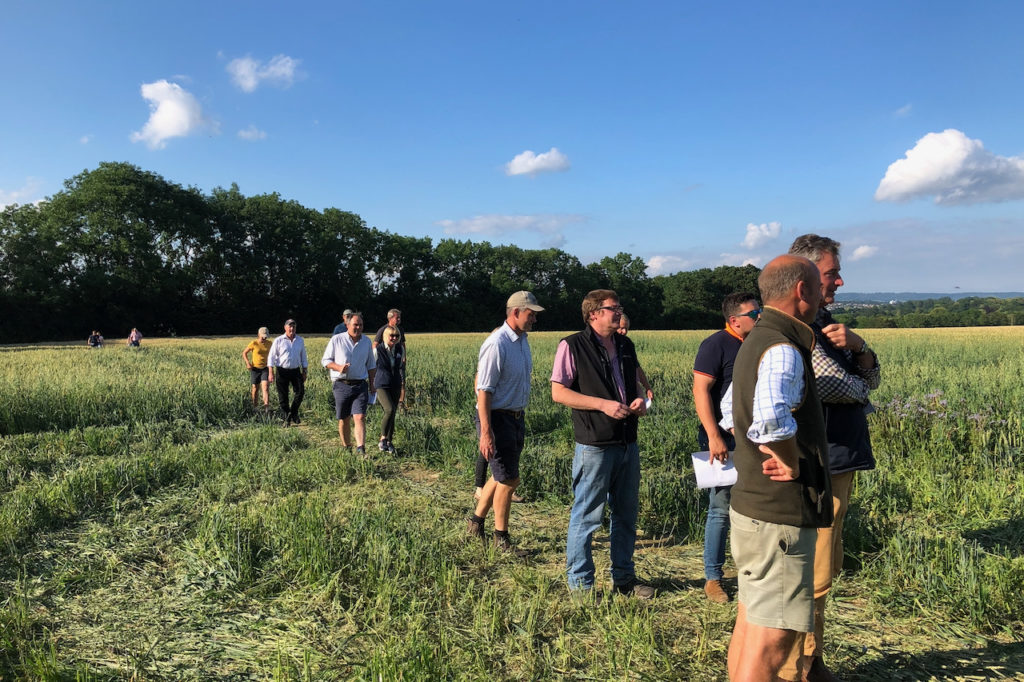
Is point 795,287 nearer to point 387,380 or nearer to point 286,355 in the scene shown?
point 387,380

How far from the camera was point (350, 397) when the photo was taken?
7.38 metres

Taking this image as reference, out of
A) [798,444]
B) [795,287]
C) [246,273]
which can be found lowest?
[798,444]

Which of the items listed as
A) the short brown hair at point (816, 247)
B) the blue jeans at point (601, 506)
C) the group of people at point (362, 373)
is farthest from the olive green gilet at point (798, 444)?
the group of people at point (362, 373)

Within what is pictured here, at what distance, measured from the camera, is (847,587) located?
3.82 meters

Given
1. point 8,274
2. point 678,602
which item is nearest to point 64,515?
point 678,602

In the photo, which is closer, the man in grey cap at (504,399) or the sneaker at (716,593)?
the sneaker at (716,593)

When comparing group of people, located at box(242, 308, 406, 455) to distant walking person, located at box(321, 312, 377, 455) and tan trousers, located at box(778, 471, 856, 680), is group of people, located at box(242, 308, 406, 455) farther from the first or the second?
tan trousers, located at box(778, 471, 856, 680)

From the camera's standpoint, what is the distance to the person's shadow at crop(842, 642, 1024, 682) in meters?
2.83

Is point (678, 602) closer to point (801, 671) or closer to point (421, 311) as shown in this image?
point (801, 671)

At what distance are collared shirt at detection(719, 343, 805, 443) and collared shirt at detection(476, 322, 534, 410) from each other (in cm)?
237

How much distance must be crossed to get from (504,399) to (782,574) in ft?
8.25

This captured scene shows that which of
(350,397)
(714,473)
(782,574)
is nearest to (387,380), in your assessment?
(350,397)

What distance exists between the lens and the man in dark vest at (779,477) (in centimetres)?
212

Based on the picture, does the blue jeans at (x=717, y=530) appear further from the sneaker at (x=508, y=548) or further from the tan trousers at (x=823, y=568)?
the sneaker at (x=508, y=548)
